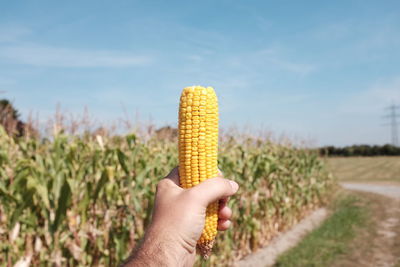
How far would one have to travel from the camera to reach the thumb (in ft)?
6.22

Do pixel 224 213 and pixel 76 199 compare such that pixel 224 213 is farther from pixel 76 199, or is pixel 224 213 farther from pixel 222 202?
pixel 76 199

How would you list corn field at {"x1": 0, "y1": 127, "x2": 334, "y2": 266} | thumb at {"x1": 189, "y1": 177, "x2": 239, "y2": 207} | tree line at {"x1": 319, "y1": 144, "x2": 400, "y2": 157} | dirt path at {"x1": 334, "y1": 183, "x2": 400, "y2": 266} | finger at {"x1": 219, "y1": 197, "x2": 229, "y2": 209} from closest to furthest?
thumb at {"x1": 189, "y1": 177, "x2": 239, "y2": 207}
finger at {"x1": 219, "y1": 197, "x2": 229, "y2": 209}
corn field at {"x1": 0, "y1": 127, "x2": 334, "y2": 266}
dirt path at {"x1": 334, "y1": 183, "x2": 400, "y2": 266}
tree line at {"x1": 319, "y1": 144, "x2": 400, "y2": 157}

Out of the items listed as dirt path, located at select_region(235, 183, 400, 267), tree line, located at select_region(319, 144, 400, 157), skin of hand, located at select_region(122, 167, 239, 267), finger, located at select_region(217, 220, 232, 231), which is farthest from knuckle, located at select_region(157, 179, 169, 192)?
tree line, located at select_region(319, 144, 400, 157)

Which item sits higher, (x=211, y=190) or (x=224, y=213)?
(x=211, y=190)

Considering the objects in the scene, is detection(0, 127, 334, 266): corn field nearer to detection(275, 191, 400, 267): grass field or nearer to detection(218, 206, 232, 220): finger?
detection(275, 191, 400, 267): grass field

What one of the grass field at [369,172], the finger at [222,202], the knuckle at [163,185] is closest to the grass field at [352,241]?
the finger at [222,202]

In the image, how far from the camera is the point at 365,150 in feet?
191

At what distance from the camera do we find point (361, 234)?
376 inches

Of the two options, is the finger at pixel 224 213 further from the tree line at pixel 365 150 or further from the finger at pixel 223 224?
the tree line at pixel 365 150

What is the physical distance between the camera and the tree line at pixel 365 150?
56906 millimetres

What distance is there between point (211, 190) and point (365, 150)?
61.5 m

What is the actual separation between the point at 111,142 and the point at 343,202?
10045mm

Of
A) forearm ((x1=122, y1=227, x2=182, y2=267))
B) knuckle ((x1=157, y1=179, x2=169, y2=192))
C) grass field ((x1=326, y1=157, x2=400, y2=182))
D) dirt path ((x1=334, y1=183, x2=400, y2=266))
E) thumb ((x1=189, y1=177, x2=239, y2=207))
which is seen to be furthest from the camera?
grass field ((x1=326, y1=157, x2=400, y2=182))

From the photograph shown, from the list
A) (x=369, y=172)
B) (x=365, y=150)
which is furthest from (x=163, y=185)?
(x=365, y=150)
